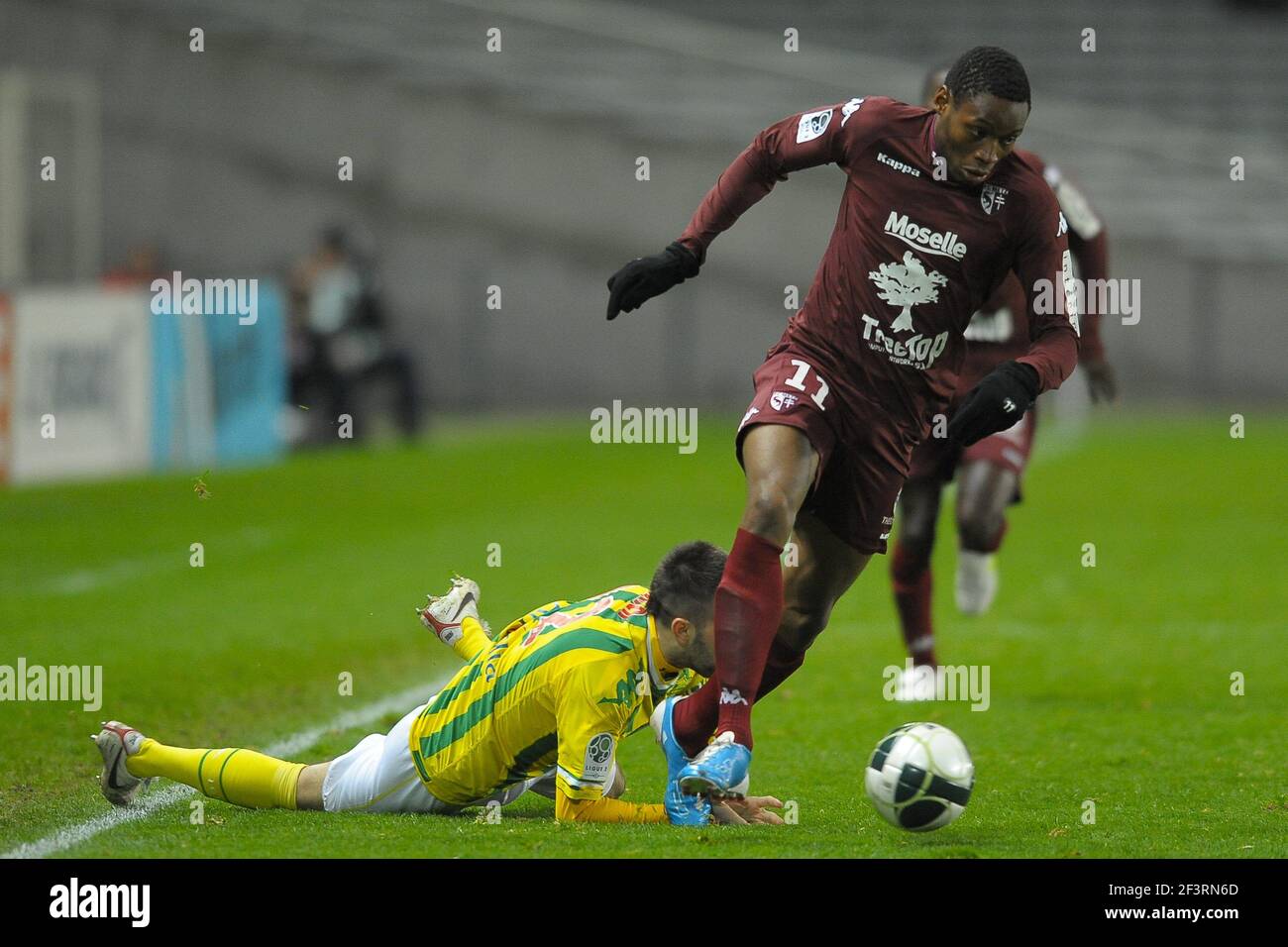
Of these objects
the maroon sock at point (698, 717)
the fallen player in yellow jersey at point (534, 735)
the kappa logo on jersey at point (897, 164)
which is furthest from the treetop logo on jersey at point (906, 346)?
the maroon sock at point (698, 717)

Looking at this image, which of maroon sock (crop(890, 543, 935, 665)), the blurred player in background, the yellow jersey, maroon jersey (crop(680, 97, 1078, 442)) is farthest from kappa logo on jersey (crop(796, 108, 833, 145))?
the blurred player in background

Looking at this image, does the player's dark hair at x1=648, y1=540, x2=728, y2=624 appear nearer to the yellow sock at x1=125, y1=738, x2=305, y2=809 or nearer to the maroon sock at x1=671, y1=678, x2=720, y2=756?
the maroon sock at x1=671, y1=678, x2=720, y2=756

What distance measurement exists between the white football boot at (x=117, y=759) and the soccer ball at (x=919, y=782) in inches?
83.3

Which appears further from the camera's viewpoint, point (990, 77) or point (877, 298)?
point (877, 298)

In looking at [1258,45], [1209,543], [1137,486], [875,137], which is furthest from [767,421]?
[1258,45]

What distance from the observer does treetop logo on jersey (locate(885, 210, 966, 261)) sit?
5.39 meters

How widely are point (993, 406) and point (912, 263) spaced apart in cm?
60

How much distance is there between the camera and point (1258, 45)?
3008 cm

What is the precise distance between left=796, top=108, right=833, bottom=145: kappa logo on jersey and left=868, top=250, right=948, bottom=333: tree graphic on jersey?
47 cm

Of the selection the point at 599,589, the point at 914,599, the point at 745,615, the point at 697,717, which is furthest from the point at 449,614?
the point at 599,589

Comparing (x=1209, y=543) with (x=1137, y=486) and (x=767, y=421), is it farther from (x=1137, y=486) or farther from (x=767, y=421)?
(x=767, y=421)

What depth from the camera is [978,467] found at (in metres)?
7.78

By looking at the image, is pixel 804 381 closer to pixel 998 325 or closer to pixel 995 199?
pixel 995 199

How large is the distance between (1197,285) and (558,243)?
964cm
